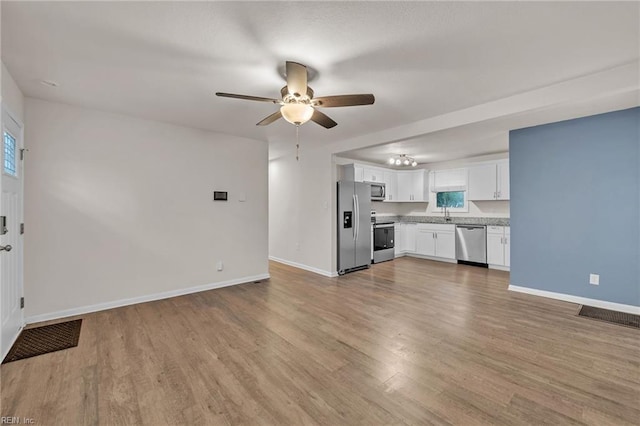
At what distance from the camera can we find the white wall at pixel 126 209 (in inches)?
124

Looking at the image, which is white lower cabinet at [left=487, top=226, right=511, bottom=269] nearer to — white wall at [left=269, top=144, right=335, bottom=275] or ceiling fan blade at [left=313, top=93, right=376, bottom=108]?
white wall at [left=269, top=144, right=335, bottom=275]

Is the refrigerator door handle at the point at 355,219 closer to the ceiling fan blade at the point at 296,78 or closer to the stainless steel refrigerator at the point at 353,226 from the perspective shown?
the stainless steel refrigerator at the point at 353,226

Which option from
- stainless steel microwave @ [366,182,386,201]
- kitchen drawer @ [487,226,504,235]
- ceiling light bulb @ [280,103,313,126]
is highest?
ceiling light bulb @ [280,103,313,126]

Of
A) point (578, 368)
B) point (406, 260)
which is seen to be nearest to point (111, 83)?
point (578, 368)

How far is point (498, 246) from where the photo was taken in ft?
18.4

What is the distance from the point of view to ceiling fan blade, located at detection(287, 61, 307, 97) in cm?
215

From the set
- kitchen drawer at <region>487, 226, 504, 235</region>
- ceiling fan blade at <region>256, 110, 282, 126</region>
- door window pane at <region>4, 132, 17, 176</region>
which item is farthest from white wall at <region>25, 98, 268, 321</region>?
kitchen drawer at <region>487, 226, 504, 235</region>

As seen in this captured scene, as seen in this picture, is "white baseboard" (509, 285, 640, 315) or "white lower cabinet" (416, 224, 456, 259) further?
"white lower cabinet" (416, 224, 456, 259)

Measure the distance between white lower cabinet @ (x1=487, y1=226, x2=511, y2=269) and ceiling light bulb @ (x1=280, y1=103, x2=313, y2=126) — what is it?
5081mm

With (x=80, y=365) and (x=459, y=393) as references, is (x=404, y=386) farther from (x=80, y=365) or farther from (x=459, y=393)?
(x=80, y=365)

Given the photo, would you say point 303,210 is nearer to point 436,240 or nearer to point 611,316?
point 436,240

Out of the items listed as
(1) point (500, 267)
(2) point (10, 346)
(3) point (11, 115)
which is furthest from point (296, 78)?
(1) point (500, 267)

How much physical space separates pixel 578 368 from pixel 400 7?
2.99 metres

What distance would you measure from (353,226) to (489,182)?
3.11 m
